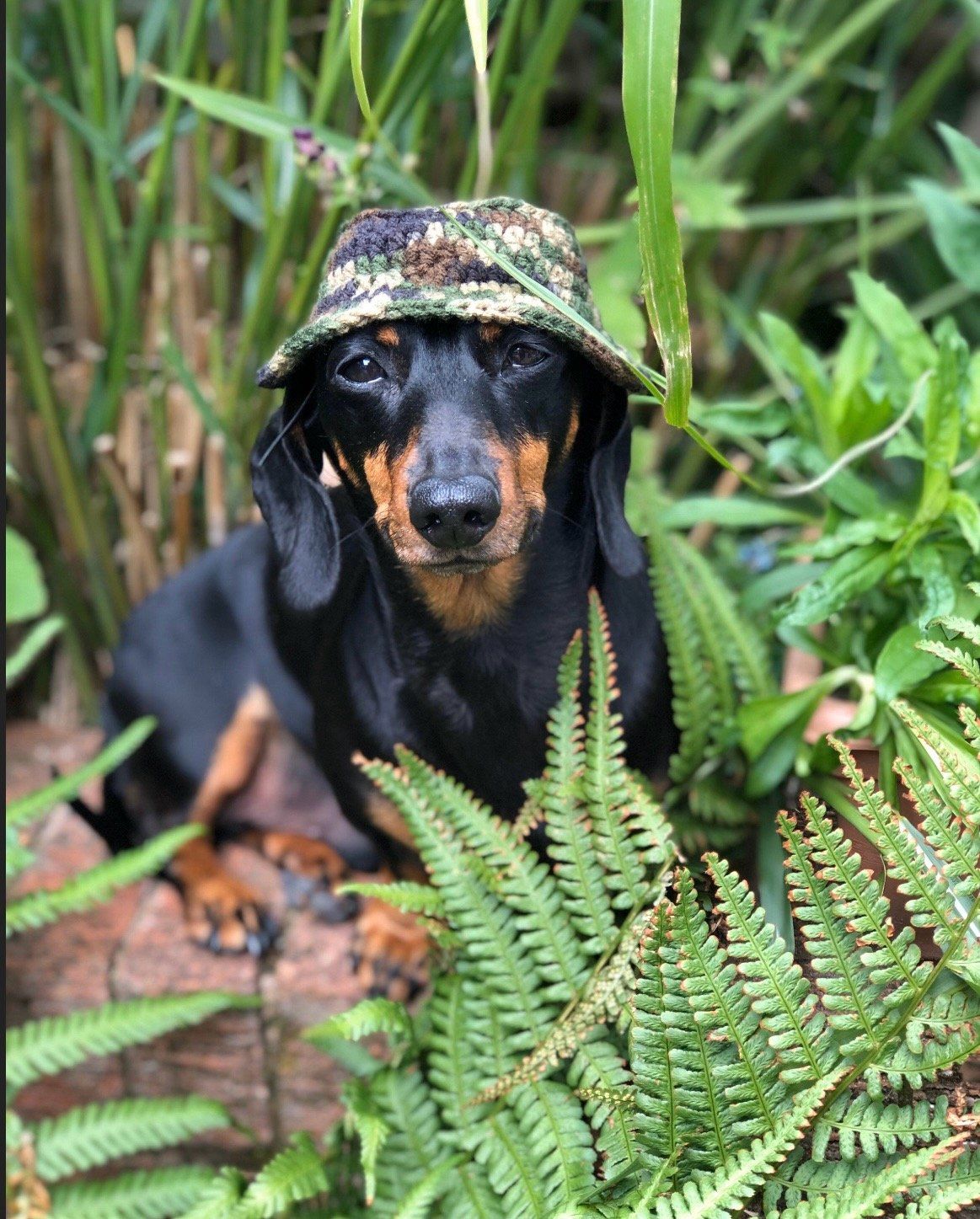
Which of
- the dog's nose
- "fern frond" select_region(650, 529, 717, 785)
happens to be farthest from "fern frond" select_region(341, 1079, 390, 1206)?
the dog's nose

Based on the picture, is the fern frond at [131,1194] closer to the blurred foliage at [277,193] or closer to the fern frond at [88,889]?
the fern frond at [88,889]

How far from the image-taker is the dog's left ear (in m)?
1.66

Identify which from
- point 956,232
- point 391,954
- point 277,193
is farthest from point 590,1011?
point 277,193

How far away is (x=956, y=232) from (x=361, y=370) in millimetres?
1139

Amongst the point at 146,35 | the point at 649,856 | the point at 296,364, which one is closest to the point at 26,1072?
the point at 649,856

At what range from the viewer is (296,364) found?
5.08 feet

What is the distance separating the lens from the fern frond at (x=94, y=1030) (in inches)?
75.3

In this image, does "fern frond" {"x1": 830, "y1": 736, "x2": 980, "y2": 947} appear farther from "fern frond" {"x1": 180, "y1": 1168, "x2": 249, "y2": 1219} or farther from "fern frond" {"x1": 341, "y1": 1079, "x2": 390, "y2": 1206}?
"fern frond" {"x1": 180, "y1": 1168, "x2": 249, "y2": 1219}

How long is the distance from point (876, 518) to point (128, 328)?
60.7 inches

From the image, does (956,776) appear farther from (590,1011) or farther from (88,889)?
(88,889)

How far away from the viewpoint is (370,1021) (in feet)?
5.23

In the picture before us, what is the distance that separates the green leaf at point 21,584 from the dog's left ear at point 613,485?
131cm

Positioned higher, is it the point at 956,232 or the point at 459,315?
the point at 956,232

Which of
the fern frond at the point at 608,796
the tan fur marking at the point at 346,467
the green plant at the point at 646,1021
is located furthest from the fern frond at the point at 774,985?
the tan fur marking at the point at 346,467
